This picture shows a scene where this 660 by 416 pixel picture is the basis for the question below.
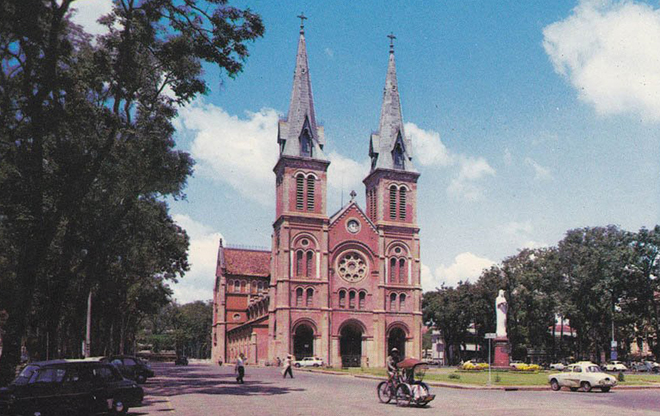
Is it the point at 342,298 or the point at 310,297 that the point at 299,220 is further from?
the point at 342,298

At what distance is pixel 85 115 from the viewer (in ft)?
64.7

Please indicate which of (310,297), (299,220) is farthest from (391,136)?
(310,297)

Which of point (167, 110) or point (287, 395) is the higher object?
point (167, 110)

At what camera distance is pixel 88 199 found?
85.7 ft

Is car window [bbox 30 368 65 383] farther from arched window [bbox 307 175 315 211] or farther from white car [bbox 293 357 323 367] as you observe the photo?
arched window [bbox 307 175 315 211]

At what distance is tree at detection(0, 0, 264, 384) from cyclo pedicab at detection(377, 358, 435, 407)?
397 inches

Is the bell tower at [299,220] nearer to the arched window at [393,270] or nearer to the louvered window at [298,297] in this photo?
the louvered window at [298,297]

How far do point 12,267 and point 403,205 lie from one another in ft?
151

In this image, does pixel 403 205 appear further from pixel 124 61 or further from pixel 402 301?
pixel 124 61

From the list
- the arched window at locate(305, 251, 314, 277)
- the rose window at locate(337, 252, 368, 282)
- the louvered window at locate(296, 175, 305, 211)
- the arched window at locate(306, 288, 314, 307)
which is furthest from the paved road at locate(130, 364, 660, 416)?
the rose window at locate(337, 252, 368, 282)

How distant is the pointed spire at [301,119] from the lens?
69000 mm

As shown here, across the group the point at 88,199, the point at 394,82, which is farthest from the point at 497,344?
the point at 394,82

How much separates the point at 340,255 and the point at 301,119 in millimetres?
15069

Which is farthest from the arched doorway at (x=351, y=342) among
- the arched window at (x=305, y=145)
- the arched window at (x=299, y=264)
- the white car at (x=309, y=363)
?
the arched window at (x=305, y=145)
